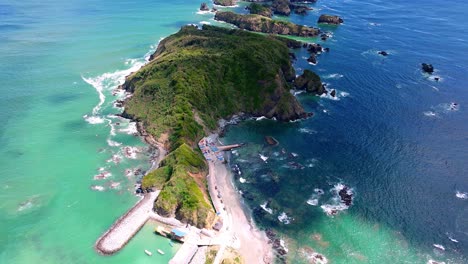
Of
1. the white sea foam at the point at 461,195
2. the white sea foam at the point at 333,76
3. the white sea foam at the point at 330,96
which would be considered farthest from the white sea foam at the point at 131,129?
the white sea foam at the point at 461,195

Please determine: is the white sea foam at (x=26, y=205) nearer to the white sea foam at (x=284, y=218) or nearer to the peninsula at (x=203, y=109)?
the peninsula at (x=203, y=109)

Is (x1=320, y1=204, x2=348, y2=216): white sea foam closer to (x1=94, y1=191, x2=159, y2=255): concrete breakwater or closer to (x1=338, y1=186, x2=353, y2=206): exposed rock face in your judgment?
(x1=338, y1=186, x2=353, y2=206): exposed rock face

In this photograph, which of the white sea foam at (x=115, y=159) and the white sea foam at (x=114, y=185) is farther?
the white sea foam at (x=115, y=159)

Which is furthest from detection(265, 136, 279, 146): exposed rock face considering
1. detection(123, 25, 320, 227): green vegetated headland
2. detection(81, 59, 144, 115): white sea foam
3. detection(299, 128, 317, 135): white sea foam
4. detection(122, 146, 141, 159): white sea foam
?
Result: detection(81, 59, 144, 115): white sea foam

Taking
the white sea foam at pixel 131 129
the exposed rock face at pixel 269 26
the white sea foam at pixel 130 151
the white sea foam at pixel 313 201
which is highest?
the exposed rock face at pixel 269 26

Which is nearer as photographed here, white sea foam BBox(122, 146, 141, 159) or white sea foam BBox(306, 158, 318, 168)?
white sea foam BBox(306, 158, 318, 168)
